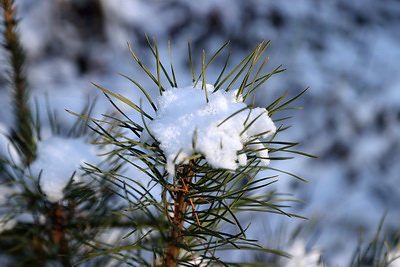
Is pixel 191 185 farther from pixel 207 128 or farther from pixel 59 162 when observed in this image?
pixel 59 162

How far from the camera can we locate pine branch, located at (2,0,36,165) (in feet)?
1.42

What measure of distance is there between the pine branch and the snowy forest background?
0.57 metres

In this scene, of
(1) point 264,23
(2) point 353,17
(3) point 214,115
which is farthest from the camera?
(2) point 353,17

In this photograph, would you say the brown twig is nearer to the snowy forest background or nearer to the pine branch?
the pine branch

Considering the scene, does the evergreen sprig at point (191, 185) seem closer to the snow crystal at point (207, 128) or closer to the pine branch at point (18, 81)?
the snow crystal at point (207, 128)

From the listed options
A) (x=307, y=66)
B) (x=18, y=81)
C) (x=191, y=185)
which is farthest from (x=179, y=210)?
(x=307, y=66)

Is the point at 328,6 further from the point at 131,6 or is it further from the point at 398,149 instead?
the point at 131,6

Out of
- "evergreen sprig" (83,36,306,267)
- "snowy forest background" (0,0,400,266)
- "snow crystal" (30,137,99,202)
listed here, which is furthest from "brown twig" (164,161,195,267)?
"snowy forest background" (0,0,400,266)

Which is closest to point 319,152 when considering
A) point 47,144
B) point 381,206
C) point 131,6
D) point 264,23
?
point 381,206

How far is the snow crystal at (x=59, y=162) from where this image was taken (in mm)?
367

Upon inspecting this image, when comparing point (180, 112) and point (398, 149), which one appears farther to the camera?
point (398, 149)

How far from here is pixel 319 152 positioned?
140 cm

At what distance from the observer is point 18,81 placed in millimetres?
519

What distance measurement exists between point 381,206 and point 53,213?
131 centimetres
